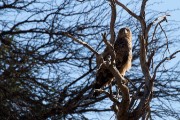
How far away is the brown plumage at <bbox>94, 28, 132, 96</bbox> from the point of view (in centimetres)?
551

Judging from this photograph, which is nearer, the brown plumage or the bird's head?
the brown plumage

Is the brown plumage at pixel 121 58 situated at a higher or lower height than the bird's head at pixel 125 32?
lower

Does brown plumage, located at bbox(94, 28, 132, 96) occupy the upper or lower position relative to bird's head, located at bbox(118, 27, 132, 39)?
lower

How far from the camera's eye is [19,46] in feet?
20.7

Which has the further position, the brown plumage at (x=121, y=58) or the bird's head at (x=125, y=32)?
the bird's head at (x=125, y=32)

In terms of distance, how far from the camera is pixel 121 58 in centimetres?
595

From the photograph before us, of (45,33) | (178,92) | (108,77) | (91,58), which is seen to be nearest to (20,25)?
(45,33)

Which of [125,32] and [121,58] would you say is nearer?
[121,58]

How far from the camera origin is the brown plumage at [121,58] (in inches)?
217

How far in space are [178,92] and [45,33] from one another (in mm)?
1766

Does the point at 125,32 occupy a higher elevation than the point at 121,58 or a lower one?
higher

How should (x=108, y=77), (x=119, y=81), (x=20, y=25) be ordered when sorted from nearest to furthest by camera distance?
(x=119, y=81)
(x=108, y=77)
(x=20, y=25)

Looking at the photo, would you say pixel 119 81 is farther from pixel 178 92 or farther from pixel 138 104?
pixel 178 92

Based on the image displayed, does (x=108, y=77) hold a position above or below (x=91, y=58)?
below
